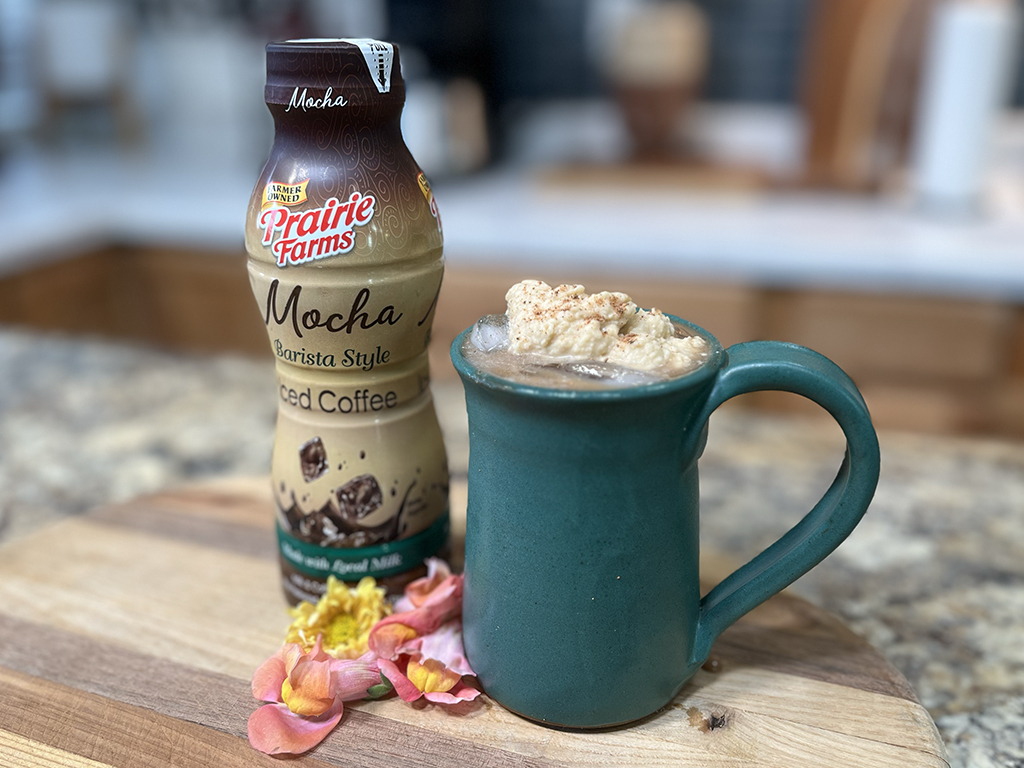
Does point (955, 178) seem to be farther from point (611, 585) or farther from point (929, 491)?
point (611, 585)

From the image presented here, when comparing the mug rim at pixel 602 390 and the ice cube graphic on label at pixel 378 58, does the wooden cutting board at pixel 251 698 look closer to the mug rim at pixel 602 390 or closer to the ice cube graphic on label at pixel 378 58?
the mug rim at pixel 602 390

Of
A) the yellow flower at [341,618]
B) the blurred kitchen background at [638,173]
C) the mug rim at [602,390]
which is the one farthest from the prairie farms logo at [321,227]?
the blurred kitchen background at [638,173]

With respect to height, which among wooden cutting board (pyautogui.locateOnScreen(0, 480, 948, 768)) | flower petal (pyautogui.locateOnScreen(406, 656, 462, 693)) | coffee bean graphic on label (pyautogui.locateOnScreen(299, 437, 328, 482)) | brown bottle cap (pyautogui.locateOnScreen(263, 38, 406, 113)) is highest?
brown bottle cap (pyautogui.locateOnScreen(263, 38, 406, 113))

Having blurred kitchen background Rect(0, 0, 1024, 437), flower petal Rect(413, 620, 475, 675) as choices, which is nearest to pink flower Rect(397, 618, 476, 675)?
flower petal Rect(413, 620, 475, 675)

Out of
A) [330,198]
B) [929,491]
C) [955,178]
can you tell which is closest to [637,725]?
[330,198]

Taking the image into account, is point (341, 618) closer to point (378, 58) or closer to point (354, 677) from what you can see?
point (354, 677)

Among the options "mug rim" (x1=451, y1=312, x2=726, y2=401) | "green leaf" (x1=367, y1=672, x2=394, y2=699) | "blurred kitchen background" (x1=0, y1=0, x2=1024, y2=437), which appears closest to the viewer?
"mug rim" (x1=451, y1=312, x2=726, y2=401)

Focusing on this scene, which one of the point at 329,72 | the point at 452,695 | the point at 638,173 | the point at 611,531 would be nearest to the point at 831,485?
the point at 611,531

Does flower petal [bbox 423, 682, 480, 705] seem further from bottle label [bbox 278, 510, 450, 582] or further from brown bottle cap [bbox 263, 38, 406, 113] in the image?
brown bottle cap [bbox 263, 38, 406, 113]
